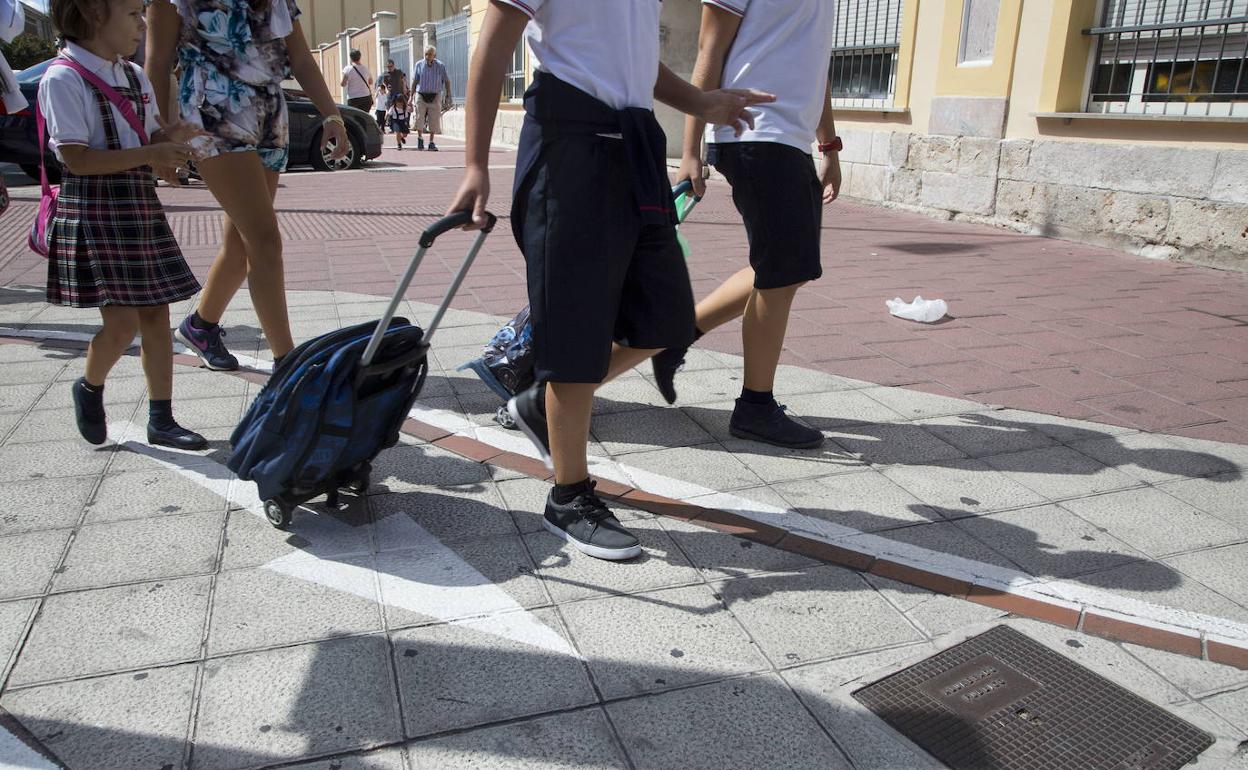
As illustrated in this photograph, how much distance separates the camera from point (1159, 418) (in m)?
4.03

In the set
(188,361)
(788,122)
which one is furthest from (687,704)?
(188,361)

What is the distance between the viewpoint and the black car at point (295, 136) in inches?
436

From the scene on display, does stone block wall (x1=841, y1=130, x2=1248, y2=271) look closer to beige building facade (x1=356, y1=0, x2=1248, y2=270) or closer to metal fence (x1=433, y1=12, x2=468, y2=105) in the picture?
beige building facade (x1=356, y1=0, x2=1248, y2=270)

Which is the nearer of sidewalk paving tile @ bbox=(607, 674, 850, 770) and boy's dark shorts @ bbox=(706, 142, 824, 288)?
sidewalk paving tile @ bbox=(607, 674, 850, 770)

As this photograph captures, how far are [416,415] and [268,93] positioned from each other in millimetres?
1407

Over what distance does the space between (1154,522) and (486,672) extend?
7.22 ft

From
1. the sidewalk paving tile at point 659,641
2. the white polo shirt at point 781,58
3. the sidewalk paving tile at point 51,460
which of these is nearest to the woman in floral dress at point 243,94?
the sidewalk paving tile at point 51,460

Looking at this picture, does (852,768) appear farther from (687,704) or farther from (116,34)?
(116,34)

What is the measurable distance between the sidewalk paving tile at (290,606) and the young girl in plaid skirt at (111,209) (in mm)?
1126

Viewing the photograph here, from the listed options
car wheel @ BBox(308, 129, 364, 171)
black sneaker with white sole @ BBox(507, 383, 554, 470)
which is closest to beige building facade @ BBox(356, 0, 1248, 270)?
black sneaker with white sole @ BBox(507, 383, 554, 470)

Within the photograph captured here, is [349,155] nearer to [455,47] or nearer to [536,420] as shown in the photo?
[455,47]

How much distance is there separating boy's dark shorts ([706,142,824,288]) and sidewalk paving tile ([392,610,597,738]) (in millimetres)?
1618

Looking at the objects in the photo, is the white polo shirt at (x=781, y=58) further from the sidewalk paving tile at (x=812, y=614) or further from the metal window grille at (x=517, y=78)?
the metal window grille at (x=517, y=78)

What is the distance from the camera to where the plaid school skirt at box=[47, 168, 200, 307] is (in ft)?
10.8
